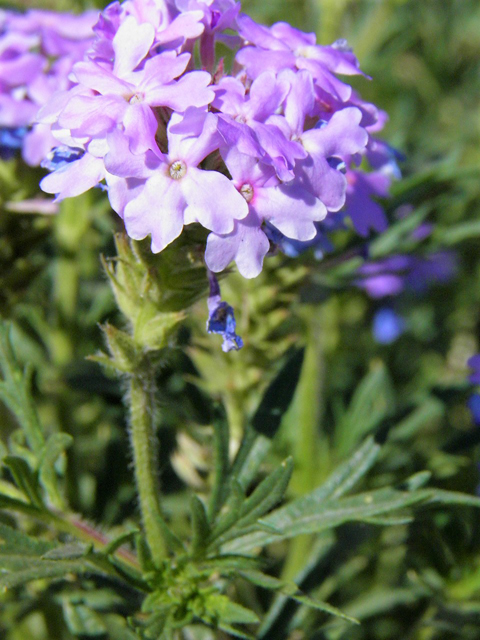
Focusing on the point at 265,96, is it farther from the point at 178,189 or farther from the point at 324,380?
the point at 324,380

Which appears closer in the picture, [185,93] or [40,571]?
[185,93]

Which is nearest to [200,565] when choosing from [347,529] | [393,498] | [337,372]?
[393,498]

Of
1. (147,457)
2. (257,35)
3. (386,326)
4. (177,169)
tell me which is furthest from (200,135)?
(386,326)

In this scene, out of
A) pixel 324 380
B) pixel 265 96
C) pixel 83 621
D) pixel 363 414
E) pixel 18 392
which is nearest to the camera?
pixel 265 96

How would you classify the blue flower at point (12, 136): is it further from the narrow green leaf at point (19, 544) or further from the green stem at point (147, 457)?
the narrow green leaf at point (19, 544)

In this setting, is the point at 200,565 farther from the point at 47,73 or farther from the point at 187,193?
the point at 47,73

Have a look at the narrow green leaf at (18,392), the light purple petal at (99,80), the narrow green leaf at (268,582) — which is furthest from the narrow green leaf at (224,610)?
the light purple petal at (99,80)

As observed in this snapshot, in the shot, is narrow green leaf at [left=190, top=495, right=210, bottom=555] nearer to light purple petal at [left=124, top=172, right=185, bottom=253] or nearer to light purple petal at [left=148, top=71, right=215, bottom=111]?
light purple petal at [left=124, top=172, right=185, bottom=253]
